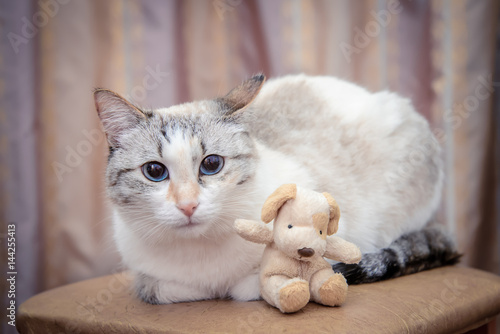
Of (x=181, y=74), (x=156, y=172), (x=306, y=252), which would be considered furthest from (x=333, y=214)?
(x=181, y=74)

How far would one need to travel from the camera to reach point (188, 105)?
126 cm

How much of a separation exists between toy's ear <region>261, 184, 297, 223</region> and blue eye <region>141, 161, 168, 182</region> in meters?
0.28

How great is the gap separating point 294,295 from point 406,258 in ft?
1.77

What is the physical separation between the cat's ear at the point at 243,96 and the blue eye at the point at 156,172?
242 mm

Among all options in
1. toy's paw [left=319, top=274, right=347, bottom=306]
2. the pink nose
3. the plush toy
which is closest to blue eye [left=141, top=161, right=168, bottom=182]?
the pink nose

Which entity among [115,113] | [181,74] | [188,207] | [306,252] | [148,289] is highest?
[181,74]

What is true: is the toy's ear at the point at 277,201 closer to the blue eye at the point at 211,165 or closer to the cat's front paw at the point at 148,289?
the blue eye at the point at 211,165

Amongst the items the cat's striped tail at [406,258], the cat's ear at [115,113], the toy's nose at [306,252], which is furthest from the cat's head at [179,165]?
the cat's striped tail at [406,258]

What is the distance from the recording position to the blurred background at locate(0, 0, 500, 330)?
70.1 inches

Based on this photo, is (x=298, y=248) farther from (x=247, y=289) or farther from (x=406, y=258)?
(x=406, y=258)

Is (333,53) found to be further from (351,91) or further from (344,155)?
(344,155)

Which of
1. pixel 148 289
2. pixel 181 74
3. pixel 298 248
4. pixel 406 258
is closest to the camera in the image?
pixel 298 248

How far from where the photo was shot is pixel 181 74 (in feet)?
6.63

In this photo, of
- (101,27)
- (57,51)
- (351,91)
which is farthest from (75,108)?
(351,91)
